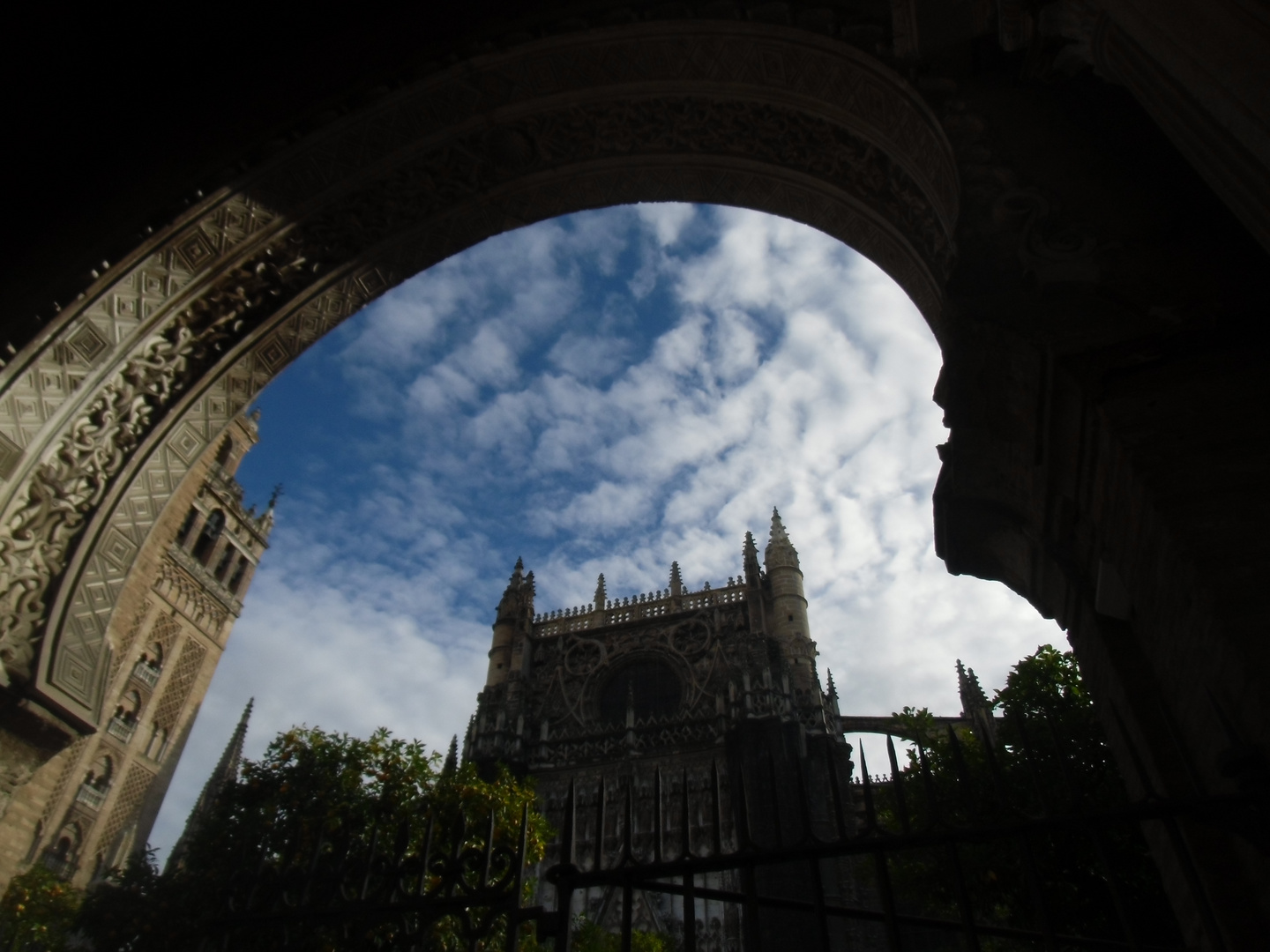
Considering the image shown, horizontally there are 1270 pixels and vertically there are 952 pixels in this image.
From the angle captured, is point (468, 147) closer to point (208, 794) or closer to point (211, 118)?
point (211, 118)

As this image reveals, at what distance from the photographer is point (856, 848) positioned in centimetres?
254

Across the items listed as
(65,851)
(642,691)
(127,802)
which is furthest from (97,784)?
(642,691)

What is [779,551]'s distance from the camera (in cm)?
3291

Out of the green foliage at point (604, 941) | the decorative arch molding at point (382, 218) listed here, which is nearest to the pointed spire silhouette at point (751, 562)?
the green foliage at point (604, 941)

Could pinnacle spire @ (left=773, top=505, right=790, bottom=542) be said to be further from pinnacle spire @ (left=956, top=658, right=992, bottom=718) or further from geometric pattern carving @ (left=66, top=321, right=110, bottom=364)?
geometric pattern carving @ (left=66, top=321, right=110, bottom=364)

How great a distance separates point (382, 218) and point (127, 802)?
99.3ft

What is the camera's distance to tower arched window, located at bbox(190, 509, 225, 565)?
3281 cm

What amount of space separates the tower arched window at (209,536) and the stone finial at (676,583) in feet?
62.2

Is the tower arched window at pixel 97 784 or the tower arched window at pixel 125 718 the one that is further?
the tower arched window at pixel 125 718

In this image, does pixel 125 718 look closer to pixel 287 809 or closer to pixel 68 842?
pixel 68 842

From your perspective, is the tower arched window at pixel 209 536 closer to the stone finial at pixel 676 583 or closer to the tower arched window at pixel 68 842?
the tower arched window at pixel 68 842

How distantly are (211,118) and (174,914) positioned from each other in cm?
1367

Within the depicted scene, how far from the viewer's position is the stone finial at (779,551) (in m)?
32.5

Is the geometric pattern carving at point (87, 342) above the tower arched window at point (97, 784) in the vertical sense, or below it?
below
